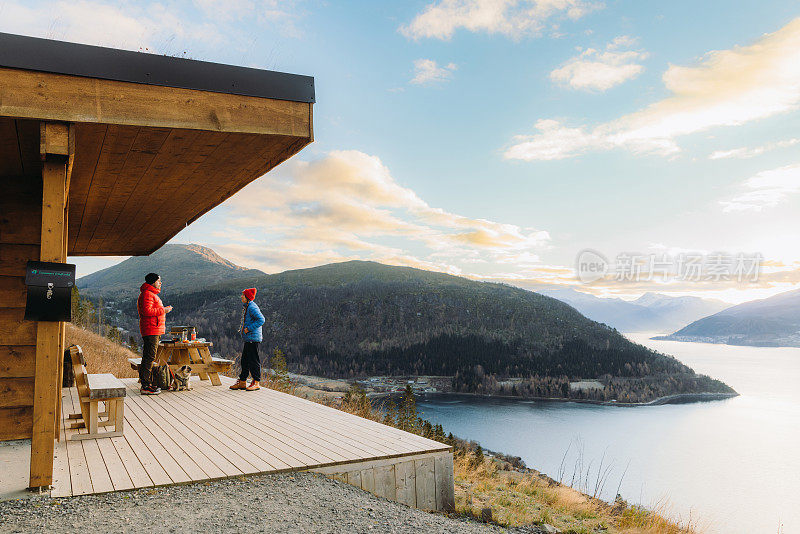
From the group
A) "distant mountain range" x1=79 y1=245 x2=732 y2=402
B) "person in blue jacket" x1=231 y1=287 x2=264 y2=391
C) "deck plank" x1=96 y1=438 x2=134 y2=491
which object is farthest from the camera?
"distant mountain range" x1=79 y1=245 x2=732 y2=402

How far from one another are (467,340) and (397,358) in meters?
15.9

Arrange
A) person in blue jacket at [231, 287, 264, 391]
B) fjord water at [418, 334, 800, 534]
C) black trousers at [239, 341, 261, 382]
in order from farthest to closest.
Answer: fjord water at [418, 334, 800, 534] < black trousers at [239, 341, 261, 382] < person in blue jacket at [231, 287, 264, 391]

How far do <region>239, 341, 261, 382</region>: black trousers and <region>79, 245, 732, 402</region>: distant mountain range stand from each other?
3180 inches

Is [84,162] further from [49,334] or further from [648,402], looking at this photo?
[648,402]

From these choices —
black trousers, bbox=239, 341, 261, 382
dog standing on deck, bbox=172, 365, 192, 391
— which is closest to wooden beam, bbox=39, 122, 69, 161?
black trousers, bbox=239, 341, 261, 382

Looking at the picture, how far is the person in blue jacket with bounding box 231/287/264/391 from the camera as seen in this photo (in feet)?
23.8

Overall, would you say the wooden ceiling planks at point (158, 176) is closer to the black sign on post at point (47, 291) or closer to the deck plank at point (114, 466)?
the black sign on post at point (47, 291)

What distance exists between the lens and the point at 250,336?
723cm

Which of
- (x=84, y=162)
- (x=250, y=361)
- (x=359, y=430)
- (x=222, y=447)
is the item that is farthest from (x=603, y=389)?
(x=84, y=162)

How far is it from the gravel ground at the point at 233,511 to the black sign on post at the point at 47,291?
1174 millimetres

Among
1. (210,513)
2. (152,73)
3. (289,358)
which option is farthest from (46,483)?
(289,358)

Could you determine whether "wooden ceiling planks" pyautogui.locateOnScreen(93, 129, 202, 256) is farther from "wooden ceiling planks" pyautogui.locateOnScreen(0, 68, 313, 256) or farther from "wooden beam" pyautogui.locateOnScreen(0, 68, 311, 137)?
"wooden beam" pyautogui.locateOnScreen(0, 68, 311, 137)

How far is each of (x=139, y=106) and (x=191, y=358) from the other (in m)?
5.54

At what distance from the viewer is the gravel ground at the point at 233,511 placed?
2.84 meters
